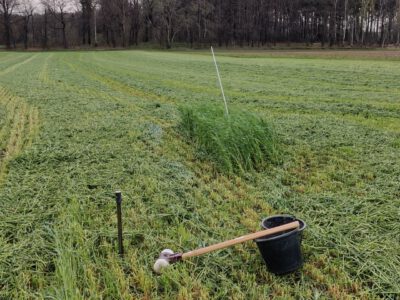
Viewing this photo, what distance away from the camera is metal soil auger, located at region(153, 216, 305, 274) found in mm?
3039

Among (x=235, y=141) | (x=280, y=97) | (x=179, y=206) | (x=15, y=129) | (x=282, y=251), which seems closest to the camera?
(x=282, y=251)

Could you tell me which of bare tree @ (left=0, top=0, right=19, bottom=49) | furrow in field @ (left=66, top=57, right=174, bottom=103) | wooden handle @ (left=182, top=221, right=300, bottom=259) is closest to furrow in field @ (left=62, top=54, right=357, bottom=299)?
wooden handle @ (left=182, top=221, right=300, bottom=259)

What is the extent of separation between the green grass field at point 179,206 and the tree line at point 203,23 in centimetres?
5578

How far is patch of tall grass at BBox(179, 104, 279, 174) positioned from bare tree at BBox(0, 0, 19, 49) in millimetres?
64740

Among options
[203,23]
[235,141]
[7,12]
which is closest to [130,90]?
[235,141]

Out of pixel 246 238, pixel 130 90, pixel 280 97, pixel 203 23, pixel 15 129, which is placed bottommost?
pixel 246 238

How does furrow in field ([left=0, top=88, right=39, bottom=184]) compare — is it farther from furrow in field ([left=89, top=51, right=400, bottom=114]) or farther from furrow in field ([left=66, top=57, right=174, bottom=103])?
furrow in field ([left=89, top=51, right=400, bottom=114])

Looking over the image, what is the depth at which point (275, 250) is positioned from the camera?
304 centimetres

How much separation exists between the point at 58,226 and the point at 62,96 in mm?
9550

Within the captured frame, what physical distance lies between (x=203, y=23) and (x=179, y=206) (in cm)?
6577

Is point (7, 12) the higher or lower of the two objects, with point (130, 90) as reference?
higher

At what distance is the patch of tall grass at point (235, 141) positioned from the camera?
18.9ft

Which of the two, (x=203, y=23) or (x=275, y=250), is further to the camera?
(x=203, y=23)

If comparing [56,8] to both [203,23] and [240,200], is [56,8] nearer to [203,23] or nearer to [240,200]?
[203,23]
